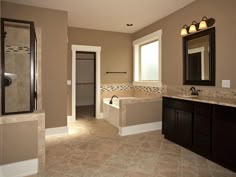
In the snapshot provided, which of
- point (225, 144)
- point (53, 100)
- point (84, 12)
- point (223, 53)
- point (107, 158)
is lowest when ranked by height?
point (107, 158)

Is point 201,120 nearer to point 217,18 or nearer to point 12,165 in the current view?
point 217,18

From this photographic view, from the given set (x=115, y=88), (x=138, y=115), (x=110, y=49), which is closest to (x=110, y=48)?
(x=110, y=49)

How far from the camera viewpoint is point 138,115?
3816 millimetres

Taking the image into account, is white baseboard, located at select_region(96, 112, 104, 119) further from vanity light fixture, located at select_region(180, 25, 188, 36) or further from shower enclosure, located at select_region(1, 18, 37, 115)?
vanity light fixture, located at select_region(180, 25, 188, 36)

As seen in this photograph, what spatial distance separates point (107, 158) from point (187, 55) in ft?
8.21

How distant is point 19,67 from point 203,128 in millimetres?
3089

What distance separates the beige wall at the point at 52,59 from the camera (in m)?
3.56

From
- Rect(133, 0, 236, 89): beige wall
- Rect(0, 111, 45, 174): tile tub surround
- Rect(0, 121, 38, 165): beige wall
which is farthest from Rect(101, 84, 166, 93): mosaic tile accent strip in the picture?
Rect(0, 121, 38, 165): beige wall

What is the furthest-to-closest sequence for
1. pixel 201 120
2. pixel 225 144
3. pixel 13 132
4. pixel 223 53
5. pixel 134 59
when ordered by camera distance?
pixel 134 59, pixel 223 53, pixel 201 120, pixel 225 144, pixel 13 132

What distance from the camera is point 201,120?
2.56 m

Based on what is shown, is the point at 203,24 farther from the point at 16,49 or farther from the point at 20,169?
the point at 20,169

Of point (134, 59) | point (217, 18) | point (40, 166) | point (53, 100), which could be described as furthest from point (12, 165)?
point (134, 59)

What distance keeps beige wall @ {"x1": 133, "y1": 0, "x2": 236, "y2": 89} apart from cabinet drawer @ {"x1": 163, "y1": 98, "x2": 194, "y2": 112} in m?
0.60

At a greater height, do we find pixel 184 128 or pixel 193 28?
pixel 193 28
